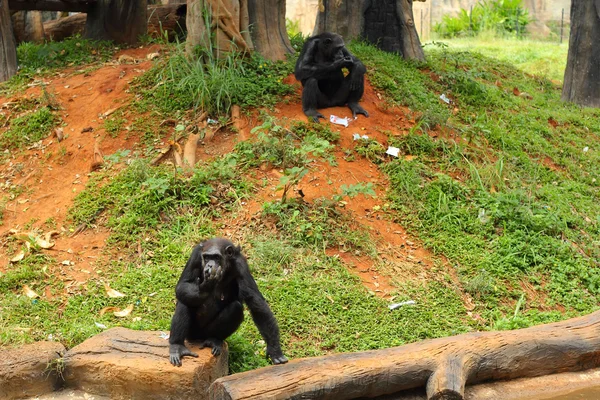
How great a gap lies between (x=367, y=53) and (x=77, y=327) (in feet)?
23.0

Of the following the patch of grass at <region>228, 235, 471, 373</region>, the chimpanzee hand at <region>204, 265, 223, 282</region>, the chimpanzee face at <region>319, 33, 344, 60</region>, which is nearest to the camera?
the chimpanzee hand at <region>204, 265, 223, 282</region>

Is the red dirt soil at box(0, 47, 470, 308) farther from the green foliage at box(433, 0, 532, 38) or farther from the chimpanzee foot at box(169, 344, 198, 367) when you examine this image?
the green foliage at box(433, 0, 532, 38)

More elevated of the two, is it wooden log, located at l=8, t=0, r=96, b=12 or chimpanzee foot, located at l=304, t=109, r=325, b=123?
wooden log, located at l=8, t=0, r=96, b=12

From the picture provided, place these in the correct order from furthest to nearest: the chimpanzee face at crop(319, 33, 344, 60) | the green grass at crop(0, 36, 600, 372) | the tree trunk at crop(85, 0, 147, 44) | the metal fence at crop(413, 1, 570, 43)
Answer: the metal fence at crop(413, 1, 570, 43)
the tree trunk at crop(85, 0, 147, 44)
the chimpanzee face at crop(319, 33, 344, 60)
the green grass at crop(0, 36, 600, 372)

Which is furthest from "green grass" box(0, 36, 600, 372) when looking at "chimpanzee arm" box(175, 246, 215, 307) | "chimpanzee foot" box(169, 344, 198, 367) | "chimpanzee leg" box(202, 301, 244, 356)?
"chimpanzee arm" box(175, 246, 215, 307)

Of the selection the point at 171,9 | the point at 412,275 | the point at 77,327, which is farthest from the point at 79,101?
the point at 412,275

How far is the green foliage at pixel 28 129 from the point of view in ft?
31.6

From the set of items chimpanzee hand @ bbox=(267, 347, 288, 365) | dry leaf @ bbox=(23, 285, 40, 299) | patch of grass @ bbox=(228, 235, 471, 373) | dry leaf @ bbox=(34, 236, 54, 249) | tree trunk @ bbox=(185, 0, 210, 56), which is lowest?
patch of grass @ bbox=(228, 235, 471, 373)

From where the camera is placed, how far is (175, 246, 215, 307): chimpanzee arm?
549cm

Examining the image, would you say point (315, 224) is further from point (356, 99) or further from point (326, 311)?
point (356, 99)

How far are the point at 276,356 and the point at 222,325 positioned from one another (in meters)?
0.49

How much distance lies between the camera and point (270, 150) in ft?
28.2

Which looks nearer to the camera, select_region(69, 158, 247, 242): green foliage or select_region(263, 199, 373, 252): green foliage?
select_region(263, 199, 373, 252): green foliage

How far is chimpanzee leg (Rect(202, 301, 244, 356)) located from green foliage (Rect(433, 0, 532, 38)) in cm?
1864
